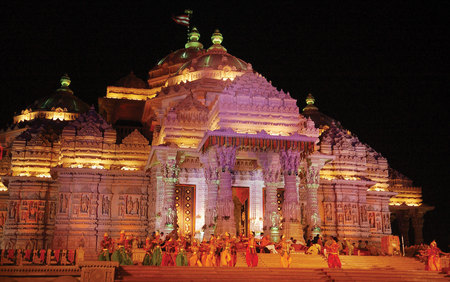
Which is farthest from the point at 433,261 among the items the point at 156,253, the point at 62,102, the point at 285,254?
the point at 62,102

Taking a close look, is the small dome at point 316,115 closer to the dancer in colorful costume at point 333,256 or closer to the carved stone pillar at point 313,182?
the carved stone pillar at point 313,182

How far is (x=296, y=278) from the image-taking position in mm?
17219

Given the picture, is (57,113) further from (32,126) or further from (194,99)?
(194,99)

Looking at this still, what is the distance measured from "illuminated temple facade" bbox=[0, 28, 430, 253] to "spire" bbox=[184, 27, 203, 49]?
7460mm

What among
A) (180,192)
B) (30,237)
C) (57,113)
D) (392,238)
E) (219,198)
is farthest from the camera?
(57,113)

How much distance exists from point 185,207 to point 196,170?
2230 mm

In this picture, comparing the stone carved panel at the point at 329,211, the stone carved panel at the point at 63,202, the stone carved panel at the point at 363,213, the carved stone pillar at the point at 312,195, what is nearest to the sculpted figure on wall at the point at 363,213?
the stone carved panel at the point at 363,213

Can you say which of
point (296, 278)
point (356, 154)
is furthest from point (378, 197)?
point (296, 278)

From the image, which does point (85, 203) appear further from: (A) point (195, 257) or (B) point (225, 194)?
(A) point (195, 257)

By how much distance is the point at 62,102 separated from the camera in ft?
133

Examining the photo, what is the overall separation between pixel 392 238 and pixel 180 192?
39.0 feet

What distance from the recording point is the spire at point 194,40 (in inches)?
1717

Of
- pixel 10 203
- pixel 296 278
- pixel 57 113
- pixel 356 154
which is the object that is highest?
pixel 57 113

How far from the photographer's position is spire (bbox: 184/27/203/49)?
43.6 m
